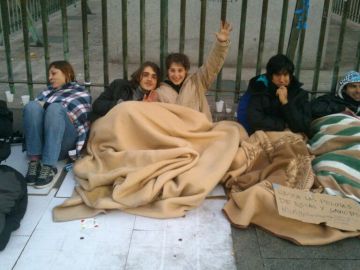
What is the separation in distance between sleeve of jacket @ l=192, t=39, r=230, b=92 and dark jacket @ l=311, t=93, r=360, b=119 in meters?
0.81

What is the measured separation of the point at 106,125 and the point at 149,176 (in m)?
0.56

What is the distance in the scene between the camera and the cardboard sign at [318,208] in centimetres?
267

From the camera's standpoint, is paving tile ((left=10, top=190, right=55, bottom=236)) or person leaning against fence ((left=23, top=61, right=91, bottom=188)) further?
person leaning against fence ((left=23, top=61, right=91, bottom=188))

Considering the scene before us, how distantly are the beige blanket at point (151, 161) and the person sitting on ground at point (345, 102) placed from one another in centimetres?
64

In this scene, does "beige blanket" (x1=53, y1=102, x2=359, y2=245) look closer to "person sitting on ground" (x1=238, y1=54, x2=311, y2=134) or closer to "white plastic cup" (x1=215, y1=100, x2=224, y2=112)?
"person sitting on ground" (x1=238, y1=54, x2=311, y2=134)

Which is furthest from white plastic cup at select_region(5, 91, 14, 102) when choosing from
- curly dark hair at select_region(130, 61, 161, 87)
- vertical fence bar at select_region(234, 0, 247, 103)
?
vertical fence bar at select_region(234, 0, 247, 103)

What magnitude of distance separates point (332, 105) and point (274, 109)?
0.49 m

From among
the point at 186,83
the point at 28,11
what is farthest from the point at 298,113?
the point at 28,11

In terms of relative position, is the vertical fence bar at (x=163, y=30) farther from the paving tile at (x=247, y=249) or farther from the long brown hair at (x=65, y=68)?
the paving tile at (x=247, y=249)

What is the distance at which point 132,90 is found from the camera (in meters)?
3.67

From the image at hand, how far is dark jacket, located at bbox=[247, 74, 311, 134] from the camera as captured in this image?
3439 millimetres

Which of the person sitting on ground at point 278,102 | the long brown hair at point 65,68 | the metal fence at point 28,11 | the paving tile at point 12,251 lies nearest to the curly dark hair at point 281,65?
the person sitting on ground at point 278,102

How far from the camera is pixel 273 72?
11.5ft

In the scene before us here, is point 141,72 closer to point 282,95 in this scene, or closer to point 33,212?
point 282,95
